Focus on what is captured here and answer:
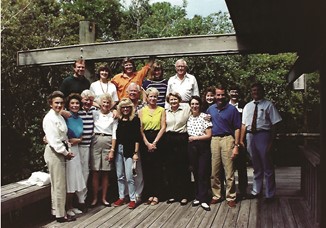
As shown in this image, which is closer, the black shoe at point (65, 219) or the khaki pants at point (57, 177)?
the khaki pants at point (57, 177)

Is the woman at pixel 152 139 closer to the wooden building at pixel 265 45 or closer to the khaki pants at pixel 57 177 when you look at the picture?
the wooden building at pixel 265 45

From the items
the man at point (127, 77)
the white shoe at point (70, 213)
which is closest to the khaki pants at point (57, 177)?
the white shoe at point (70, 213)

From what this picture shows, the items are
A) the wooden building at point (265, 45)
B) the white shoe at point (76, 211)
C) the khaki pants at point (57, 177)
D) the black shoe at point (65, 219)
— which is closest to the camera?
the wooden building at point (265, 45)

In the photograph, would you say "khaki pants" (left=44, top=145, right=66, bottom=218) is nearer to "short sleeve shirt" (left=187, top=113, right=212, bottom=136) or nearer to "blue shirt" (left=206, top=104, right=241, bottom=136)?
"short sleeve shirt" (left=187, top=113, right=212, bottom=136)

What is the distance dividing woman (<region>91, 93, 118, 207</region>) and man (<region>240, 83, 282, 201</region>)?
1.62m

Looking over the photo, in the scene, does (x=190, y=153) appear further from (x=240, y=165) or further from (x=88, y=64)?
(x=88, y=64)

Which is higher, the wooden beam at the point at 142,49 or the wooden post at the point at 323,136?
the wooden beam at the point at 142,49

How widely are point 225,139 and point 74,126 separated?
179 centimetres

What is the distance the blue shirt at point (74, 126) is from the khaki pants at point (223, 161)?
1.60 m

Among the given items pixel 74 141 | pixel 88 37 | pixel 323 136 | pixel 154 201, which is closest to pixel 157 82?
pixel 88 37

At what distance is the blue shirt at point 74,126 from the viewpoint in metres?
5.04

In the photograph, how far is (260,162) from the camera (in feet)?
19.3

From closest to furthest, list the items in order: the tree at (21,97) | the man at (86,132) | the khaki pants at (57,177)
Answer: the khaki pants at (57,177) < the man at (86,132) < the tree at (21,97)

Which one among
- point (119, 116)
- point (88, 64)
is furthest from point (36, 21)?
point (119, 116)
